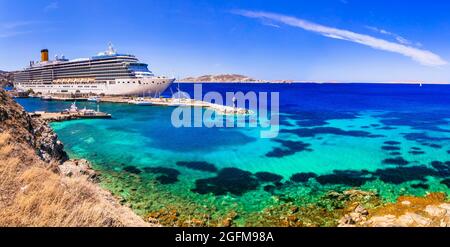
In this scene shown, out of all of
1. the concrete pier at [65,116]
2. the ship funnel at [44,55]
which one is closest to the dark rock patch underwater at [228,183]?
the concrete pier at [65,116]

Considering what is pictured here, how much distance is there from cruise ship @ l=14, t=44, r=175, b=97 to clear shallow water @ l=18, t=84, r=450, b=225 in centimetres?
4241

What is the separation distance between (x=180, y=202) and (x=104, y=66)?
80.2 metres

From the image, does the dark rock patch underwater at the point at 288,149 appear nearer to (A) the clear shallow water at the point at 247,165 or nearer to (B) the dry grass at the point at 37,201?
(A) the clear shallow water at the point at 247,165

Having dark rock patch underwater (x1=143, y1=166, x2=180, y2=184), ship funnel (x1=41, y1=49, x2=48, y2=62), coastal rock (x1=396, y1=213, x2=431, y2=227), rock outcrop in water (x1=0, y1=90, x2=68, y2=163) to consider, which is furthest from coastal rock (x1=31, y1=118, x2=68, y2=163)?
ship funnel (x1=41, y1=49, x2=48, y2=62)

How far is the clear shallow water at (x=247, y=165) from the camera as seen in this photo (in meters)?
15.9

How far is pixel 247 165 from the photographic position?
2284 centimetres

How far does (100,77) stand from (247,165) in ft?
252

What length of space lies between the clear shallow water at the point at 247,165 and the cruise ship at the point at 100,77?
42.4m

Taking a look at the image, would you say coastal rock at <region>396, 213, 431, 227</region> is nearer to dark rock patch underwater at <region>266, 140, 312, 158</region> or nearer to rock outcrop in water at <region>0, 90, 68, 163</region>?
dark rock patch underwater at <region>266, 140, 312, 158</region>

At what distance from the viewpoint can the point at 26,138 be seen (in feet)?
48.9

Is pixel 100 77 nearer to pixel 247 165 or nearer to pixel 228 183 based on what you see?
pixel 247 165

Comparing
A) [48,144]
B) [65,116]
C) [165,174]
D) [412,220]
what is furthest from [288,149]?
[65,116]
